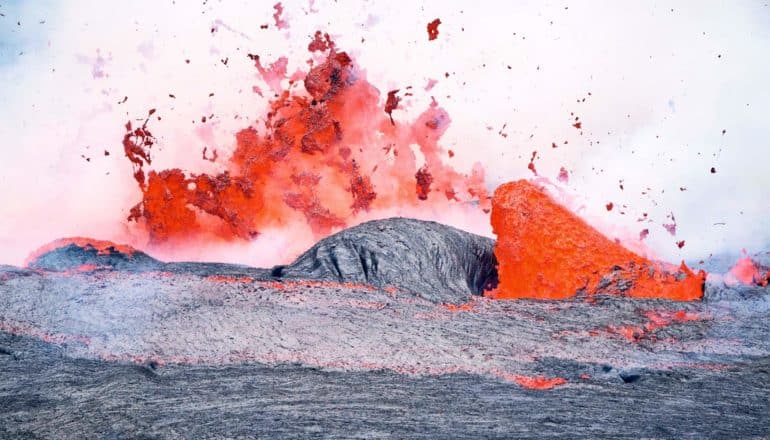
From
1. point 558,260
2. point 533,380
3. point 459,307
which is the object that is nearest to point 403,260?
point 459,307

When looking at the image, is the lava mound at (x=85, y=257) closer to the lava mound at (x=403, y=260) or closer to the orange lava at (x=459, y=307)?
the lava mound at (x=403, y=260)

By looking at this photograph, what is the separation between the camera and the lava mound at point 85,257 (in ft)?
46.2

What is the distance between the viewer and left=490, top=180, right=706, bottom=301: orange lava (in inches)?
555

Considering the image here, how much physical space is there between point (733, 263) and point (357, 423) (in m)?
10.9

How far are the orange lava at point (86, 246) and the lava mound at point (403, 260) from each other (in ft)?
11.3

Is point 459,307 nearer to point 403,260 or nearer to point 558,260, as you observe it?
point 403,260

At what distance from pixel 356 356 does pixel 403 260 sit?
3851 millimetres

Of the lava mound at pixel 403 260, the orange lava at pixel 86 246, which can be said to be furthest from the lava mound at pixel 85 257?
the lava mound at pixel 403 260

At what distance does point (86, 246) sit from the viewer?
48.8 ft

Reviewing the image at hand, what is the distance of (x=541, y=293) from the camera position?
48.4 feet

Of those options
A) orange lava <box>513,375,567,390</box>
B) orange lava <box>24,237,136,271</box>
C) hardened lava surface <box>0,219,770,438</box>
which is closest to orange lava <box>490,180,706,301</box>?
hardened lava surface <box>0,219,770,438</box>

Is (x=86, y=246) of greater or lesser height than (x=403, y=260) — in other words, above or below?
above

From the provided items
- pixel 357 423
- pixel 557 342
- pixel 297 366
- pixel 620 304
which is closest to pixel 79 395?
pixel 297 366

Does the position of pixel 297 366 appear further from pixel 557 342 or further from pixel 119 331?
pixel 557 342
